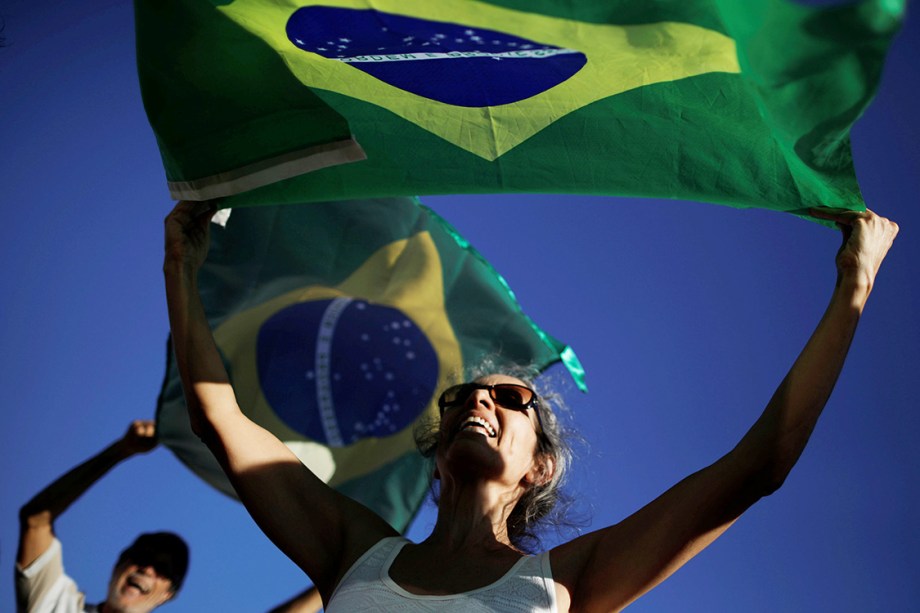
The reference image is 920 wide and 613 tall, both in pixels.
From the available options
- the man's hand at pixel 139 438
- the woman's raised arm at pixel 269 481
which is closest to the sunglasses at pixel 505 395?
the woman's raised arm at pixel 269 481

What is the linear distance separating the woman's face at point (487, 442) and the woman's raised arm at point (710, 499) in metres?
0.45

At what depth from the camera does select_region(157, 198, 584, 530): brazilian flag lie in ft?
14.7

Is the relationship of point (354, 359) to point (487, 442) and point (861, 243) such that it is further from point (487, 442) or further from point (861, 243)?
point (861, 243)

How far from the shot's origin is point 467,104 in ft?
9.86

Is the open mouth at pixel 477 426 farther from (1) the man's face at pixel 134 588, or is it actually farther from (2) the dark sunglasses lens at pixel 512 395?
(1) the man's face at pixel 134 588

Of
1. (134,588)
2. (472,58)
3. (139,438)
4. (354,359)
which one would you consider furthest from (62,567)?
(472,58)

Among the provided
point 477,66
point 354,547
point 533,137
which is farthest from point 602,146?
point 354,547

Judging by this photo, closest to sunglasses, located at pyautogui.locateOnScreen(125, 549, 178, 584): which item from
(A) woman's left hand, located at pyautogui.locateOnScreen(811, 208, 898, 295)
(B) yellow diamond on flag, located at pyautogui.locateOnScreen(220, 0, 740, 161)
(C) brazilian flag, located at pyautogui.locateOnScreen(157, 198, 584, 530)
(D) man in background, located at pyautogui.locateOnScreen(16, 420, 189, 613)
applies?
(D) man in background, located at pyautogui.locateOnScreen(16, 420, 189, 613)

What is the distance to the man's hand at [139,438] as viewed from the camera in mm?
4387

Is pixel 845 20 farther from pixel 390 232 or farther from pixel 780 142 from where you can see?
pixel 390 232

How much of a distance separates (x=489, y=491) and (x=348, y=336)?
1.98 metres

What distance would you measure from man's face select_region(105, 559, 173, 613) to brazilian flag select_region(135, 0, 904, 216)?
Answer: 1.84 metres

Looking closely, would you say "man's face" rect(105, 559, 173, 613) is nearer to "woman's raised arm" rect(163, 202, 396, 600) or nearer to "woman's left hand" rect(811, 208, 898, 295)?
"woman's raised arm" rect(163, 202, 396, 600)

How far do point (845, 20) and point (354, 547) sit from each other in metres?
1.73
